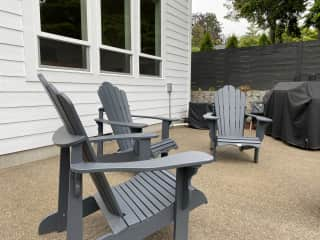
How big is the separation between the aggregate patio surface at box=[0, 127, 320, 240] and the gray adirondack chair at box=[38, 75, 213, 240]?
16.3 inches

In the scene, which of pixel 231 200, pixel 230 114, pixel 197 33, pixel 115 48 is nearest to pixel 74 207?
pixel 231 200

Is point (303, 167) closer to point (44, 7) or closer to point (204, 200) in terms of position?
point (204, 200)

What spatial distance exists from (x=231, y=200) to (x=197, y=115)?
414 centimetres

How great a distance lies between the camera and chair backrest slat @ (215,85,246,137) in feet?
12.6

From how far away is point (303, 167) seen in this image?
317 centimetres

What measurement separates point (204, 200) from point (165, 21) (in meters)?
4.97

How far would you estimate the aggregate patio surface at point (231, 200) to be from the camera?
170cm

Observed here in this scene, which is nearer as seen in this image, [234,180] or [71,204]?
[71,204]

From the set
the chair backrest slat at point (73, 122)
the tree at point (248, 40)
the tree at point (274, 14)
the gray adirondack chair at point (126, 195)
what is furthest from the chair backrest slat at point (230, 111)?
the tree at point (248, 40)

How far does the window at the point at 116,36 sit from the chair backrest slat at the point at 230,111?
1.92 meters

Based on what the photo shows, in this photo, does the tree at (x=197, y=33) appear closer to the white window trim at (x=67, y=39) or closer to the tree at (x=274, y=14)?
the tree at (x=274, y=14)

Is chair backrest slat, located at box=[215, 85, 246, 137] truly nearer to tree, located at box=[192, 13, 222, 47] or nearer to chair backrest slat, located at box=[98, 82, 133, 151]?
chair backrest slat, located at box=[98, 82, 133, 151]

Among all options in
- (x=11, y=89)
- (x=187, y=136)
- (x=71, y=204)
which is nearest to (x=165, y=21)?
(x=187, y=136)

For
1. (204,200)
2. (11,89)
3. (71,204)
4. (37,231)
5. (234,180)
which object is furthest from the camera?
(11,89)
